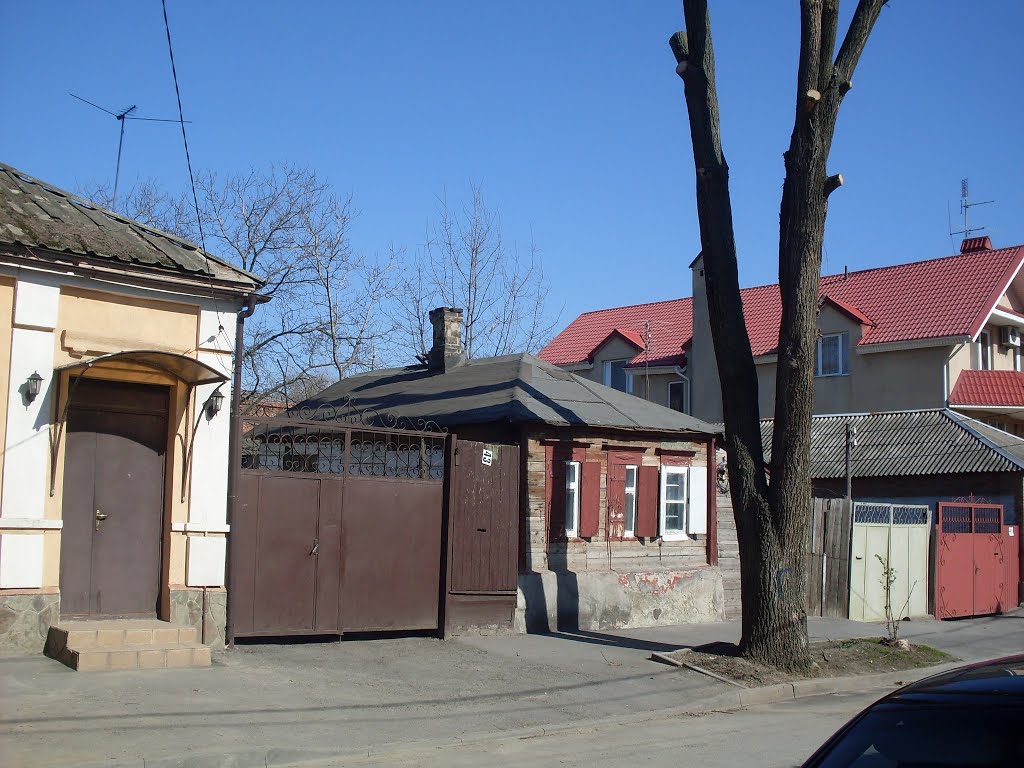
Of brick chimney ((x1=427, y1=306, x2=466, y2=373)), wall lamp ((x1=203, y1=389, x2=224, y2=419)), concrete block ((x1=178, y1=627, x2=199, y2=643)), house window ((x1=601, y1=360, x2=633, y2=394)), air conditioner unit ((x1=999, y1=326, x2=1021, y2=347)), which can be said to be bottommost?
concrete block ((x1=178, y1=627, x2=199, y2=643))

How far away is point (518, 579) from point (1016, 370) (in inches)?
985

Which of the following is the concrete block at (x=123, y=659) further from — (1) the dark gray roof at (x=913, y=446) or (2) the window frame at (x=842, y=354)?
(2) the window frame at (x=842, y=354)

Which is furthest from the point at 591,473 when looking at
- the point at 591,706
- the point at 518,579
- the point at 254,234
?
the point at 254,234

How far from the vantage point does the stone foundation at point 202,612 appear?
1078 centimetres

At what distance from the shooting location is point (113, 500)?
424 inches

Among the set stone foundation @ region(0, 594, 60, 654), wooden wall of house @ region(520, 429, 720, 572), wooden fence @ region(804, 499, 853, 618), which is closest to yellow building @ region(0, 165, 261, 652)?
stone foundation @ region(0, 594, 60, 654)

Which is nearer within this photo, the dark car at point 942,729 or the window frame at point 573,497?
the dark car at point 942,729

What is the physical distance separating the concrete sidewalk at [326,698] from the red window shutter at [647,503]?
2.86m

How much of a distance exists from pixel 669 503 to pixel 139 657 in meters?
9.51

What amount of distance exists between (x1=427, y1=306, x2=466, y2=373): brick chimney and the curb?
9646 mm

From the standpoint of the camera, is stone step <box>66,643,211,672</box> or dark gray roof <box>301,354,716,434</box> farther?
dark gray roof <box>301,354,716,434</box>

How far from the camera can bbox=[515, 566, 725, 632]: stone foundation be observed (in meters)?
14.2

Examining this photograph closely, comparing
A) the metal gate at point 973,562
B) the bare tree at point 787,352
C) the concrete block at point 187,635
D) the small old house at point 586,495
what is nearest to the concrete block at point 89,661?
the concrete block at point 187,635

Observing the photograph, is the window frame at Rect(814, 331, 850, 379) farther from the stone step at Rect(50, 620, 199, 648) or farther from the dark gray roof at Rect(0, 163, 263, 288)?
the stone step at Rect(50, 620, 199, 648)
